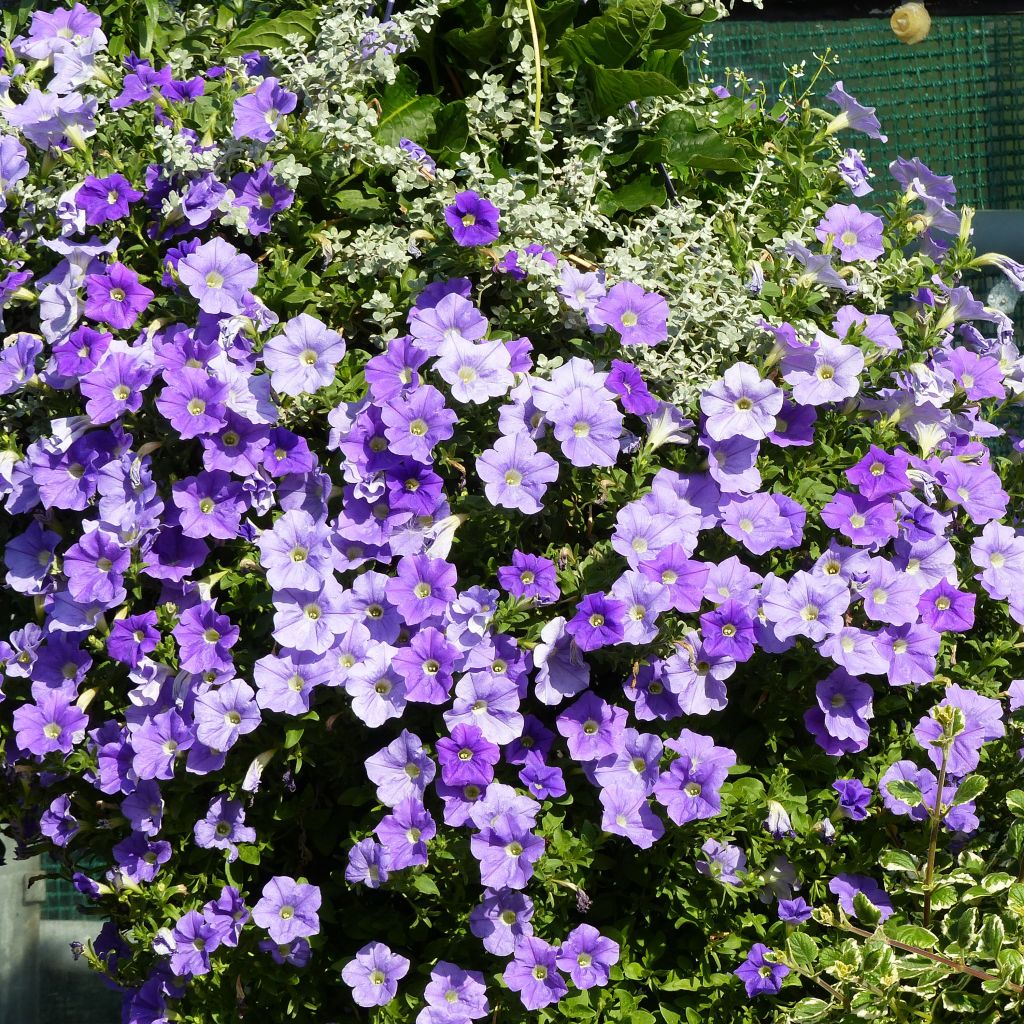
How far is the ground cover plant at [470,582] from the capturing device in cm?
146

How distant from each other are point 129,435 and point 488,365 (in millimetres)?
466

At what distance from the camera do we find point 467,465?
1622 millimetres

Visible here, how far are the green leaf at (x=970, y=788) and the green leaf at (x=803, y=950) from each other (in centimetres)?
25

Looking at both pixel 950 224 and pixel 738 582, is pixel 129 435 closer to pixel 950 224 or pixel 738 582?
pixel 738 582

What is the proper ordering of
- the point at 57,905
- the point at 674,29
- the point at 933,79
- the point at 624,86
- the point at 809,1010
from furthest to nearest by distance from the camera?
1. the point at 57,905
2. the point at 933,79
3. the point at 674,29
4. the point at 624,86
5. the point at 809,1010

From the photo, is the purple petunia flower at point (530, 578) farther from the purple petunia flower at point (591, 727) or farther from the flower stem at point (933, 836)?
the flower stem at point (933, 836)

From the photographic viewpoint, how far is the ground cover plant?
146 cm

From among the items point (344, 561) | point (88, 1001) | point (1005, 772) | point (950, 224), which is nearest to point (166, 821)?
point (344, 561)

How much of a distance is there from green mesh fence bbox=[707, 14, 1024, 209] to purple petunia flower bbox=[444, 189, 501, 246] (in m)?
1.85

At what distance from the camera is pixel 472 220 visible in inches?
62.1

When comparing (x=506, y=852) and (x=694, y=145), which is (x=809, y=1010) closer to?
(x=506, y=852)

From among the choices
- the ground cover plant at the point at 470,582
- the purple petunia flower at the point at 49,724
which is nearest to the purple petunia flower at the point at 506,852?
the ground cover plant at the point at 470,582

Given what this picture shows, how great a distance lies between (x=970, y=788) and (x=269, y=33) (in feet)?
4.77

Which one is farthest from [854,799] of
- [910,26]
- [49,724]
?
[910,26]
